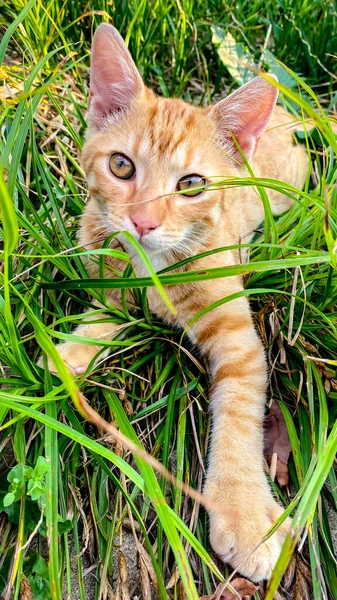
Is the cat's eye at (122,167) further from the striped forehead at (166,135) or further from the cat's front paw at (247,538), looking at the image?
the cat's front paw at (247,538)

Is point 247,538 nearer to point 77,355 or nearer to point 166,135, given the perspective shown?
point 77,355

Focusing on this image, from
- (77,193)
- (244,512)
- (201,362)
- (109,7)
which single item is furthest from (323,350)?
(109,7)

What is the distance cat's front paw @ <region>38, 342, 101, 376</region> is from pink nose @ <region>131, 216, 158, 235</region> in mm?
447

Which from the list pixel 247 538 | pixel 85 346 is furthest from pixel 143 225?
pixel 247 538

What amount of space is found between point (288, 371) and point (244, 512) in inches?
18.2

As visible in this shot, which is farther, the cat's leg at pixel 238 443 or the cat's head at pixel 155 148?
the cat's head at pixel 155 148

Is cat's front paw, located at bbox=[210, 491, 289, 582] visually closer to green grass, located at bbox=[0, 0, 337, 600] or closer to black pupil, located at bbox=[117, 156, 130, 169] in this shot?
green grass, located at bbox=[0, 0, 337, 600]

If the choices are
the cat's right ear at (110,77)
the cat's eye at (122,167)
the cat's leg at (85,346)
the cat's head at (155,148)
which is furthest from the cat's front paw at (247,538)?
the cat's right ear at (110,77)

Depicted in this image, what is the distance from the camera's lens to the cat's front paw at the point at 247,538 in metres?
1.21

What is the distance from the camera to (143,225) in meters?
1.34

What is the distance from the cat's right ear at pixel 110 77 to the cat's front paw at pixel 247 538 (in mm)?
1217

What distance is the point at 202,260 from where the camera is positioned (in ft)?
5.27

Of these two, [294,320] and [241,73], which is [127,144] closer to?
[294,320]

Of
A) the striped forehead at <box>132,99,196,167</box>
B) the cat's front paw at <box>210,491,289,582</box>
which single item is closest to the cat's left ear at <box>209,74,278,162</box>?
the striped forehead at <box>132,99,196,167</box>
